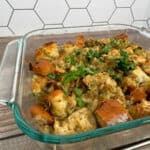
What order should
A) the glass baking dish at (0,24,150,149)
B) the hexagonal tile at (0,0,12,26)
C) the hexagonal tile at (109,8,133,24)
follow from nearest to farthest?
the glass baking dish at (0,24,150,149), the hexagonal tile at (0,0,12,26), the hexagonal tile at (109,8,133,24)

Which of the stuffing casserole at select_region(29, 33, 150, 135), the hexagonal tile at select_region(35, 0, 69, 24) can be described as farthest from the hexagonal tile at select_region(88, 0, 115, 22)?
the stuffing casserole at select_region(29, 33, 150, 135)

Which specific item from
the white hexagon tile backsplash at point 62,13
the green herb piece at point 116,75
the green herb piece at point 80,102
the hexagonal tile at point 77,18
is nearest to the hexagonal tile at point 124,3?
the white hexagon tile backsplash at point 62,13

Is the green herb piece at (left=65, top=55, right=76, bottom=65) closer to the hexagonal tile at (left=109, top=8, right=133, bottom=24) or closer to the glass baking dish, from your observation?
the glass baking dish

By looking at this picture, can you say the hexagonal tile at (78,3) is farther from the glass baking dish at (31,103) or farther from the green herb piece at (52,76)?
the green herb piece at (52,76)

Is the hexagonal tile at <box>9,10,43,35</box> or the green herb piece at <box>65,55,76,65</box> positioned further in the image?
the hexagonal tile at <box>9,10,43,35</box>

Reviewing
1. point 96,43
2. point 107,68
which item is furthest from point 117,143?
point 96,43

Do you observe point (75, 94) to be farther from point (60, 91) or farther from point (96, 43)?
point (96, 43)
